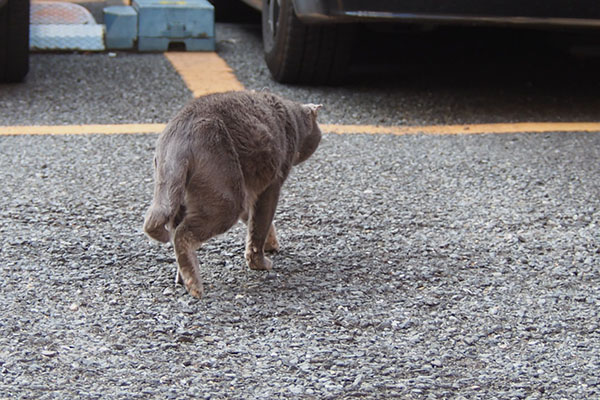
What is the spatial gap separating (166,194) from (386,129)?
8.37 feet

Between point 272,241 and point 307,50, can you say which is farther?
point 307,50

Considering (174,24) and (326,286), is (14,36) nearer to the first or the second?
(174,24)

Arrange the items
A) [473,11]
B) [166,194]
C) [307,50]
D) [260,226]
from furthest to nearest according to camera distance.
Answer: [307,50], [473,11], [260,226], [166,194]

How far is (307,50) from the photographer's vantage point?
5895 millimetres

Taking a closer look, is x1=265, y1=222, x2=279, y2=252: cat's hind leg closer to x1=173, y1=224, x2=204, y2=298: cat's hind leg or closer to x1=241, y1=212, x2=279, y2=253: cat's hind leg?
x1=241, y1=212, x2=279, y2=253: cat's hind leg

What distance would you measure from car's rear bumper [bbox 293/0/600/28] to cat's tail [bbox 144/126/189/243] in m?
2.26

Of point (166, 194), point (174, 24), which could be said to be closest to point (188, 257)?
point (166, 194)

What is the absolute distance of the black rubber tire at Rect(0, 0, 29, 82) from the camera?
18.4ft

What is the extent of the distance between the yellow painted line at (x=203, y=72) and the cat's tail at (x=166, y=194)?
261cm

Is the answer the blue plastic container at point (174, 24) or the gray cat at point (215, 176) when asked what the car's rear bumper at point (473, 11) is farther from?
the blue plastic container at point (174, 24)

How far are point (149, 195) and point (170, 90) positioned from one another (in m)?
1.96

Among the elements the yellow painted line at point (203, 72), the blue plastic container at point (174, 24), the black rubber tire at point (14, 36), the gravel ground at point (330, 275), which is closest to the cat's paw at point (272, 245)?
the gravel ground at point (330, 275)

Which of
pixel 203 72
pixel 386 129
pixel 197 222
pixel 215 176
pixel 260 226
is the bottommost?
pixel 203 72

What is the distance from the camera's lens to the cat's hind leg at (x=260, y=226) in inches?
131
